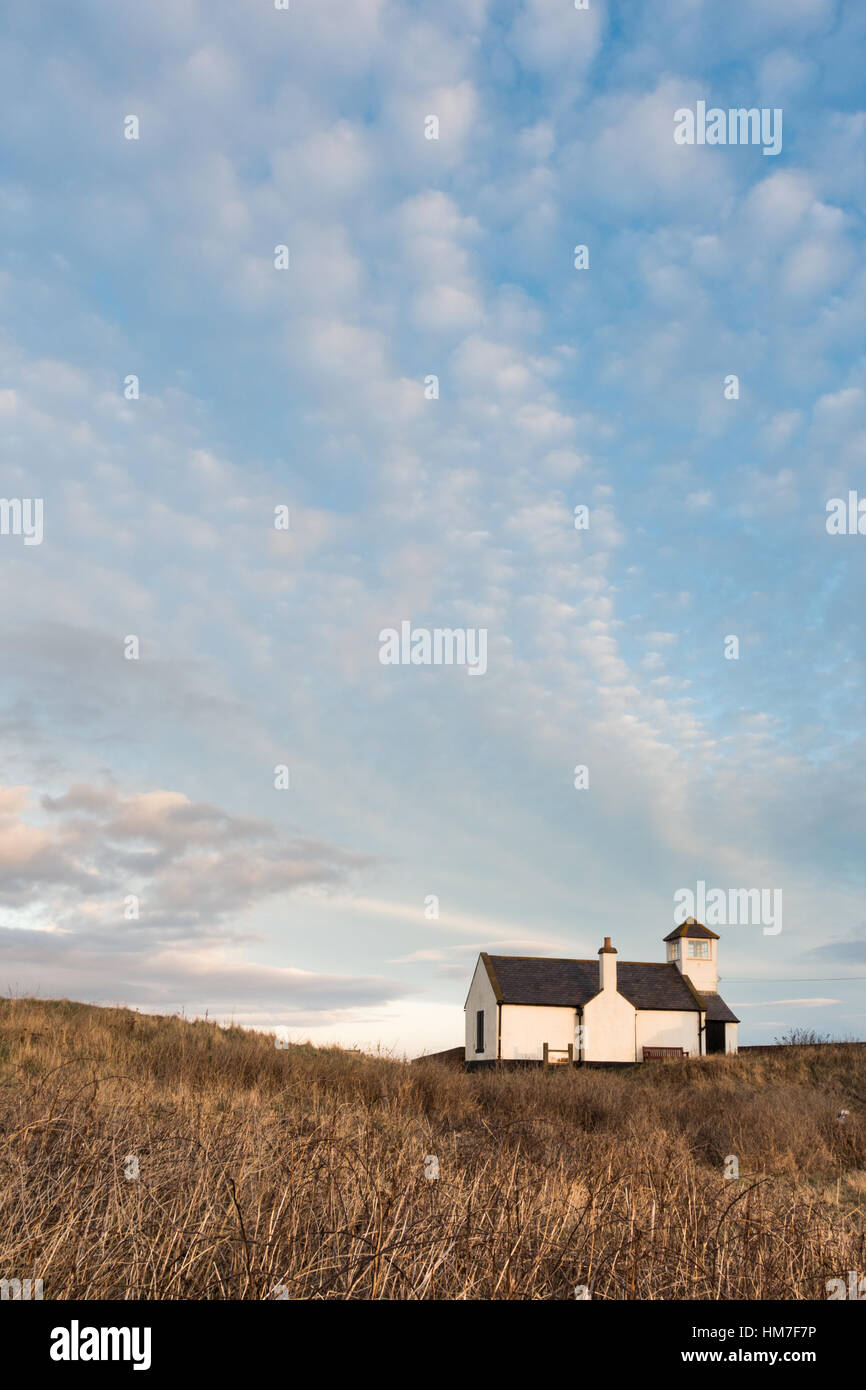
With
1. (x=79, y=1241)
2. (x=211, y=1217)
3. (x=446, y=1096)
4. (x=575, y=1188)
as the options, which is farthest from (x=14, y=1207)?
(x=446, y=1096)

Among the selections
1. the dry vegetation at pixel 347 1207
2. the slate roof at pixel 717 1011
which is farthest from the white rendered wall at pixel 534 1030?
the dry vegetation at pixel 347 1207

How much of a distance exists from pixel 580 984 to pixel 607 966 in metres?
1.89

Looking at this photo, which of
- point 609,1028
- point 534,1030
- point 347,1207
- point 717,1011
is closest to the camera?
point 347,1207

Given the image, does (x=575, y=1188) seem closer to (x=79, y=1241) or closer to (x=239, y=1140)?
(x=239, y=1140)

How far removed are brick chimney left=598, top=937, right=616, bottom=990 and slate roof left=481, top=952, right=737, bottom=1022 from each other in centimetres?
68

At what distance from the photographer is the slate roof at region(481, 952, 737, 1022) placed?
4159 cm

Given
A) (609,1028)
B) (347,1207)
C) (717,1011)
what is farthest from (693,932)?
(347,1207)

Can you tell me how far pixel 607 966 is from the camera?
41.9m

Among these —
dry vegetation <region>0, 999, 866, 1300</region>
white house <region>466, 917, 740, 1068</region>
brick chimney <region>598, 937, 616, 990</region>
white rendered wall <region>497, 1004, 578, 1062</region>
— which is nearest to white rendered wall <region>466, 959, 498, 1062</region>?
white house <region>466, 917, 740, 1068</region>

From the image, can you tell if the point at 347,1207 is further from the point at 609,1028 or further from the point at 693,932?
the point at 693,932

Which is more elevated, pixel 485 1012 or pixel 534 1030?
pixel 485 1012

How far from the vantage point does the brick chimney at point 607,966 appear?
41625mm

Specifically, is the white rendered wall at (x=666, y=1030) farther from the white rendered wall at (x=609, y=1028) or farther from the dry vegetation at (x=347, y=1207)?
the dry vegetation at (x=347, y=1207)

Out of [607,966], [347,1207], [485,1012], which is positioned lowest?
[485,1012]
